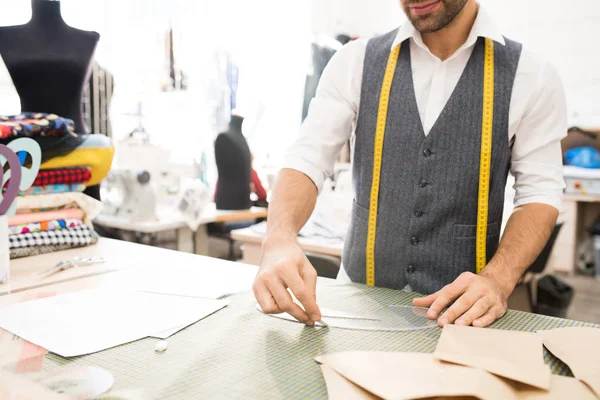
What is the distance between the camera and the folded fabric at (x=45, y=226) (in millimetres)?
1408

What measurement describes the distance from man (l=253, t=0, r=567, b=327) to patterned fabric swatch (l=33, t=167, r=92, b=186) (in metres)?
0.67

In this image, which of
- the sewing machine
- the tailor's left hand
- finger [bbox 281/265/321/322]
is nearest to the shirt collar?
the tailor's left hand

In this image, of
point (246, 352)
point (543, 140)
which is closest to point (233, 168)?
point (543, 140)

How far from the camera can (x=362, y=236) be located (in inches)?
57.0

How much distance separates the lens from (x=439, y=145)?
4.34 feet

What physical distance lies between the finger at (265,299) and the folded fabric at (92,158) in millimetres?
906

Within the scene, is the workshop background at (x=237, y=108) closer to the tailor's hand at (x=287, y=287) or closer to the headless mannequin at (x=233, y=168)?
the headless mannequin at (x=233, y=168)

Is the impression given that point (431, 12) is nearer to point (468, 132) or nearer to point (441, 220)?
point (468, 132)

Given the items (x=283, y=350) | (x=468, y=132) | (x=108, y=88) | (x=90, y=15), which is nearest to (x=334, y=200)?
(x=108, y=88)

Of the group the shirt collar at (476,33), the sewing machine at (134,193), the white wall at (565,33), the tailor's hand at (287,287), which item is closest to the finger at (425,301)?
the tailor's hand at (287,287)

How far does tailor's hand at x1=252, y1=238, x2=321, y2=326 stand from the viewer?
2.82 ft

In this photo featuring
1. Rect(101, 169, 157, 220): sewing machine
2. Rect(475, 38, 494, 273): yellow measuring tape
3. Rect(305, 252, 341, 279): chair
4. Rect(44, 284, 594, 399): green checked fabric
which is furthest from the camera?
Rect(101, 169, 157, 220): sewing machine

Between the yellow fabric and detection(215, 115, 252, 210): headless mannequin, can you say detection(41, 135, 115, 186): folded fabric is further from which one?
detection(215, 115, 252, 210): headless mannequin

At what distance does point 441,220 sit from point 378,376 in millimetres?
752
